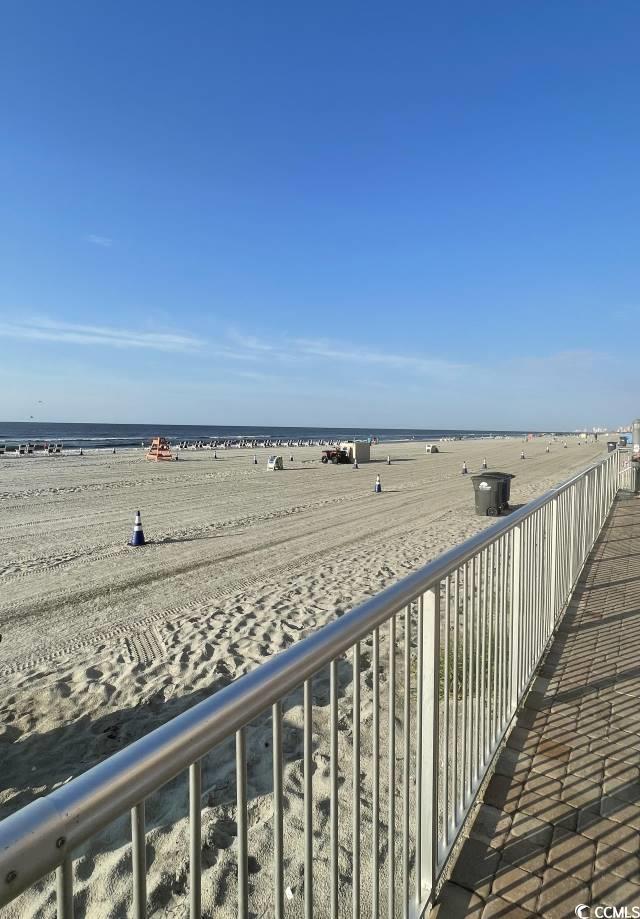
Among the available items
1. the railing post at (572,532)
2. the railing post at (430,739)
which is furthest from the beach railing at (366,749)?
the railing post at (572,532)

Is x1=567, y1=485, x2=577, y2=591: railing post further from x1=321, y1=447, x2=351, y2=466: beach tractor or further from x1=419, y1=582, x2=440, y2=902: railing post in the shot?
x1=321, y1=447, x2=351, y2=466: beach tractor

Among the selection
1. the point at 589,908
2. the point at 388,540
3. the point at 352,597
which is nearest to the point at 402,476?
the point at 388,540

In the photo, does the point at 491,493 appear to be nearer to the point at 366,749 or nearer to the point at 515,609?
the point at 515,609

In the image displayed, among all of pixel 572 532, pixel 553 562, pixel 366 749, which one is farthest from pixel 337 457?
pixel 366 749

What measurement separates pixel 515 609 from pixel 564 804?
1148 millimetres

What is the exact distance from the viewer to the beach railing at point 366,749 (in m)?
0.98

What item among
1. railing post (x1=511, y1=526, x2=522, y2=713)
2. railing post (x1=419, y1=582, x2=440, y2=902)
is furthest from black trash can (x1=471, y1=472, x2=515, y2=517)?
railing post (x1=419, y1=582, x2=440, y2=902)

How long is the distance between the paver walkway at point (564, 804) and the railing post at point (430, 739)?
18 centimetres

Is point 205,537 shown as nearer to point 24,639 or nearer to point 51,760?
point 24,639

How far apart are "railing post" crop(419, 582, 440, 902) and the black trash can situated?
1189 cm

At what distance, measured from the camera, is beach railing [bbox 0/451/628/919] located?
3.22 ft

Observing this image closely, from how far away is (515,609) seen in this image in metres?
3.67

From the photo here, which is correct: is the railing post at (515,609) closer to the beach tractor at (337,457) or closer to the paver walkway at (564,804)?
the paver walkway at (564,804)

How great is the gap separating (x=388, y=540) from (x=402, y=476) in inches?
594
